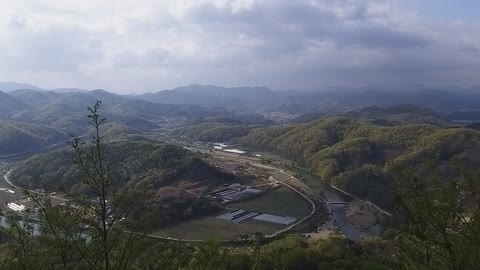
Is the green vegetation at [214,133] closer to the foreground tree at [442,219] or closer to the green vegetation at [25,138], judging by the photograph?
the green vegetation at [25,138]

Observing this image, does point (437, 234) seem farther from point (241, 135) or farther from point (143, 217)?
point (241, 135)

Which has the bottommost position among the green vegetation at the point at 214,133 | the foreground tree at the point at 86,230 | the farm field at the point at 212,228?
the farm field at the point at 212,228

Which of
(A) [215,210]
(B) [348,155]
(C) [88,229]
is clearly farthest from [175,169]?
(C) [88,229]

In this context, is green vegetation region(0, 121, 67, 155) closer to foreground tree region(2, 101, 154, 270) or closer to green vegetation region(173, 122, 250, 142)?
green vegetation region(173, 122, 250, 142)

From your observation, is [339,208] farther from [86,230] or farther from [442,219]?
[86,230]

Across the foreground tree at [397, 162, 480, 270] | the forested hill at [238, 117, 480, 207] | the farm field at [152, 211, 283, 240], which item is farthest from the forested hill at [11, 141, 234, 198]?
the foreground tree at [397, 162, 480, 270]

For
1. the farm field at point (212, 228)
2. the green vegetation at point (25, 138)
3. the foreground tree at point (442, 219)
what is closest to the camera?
the foreground tree at point (442, 219)

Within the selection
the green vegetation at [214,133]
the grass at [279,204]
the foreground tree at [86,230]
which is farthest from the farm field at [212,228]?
the green vegetation at [214,133]

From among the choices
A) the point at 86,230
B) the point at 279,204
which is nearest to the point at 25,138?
the point at 279,204
